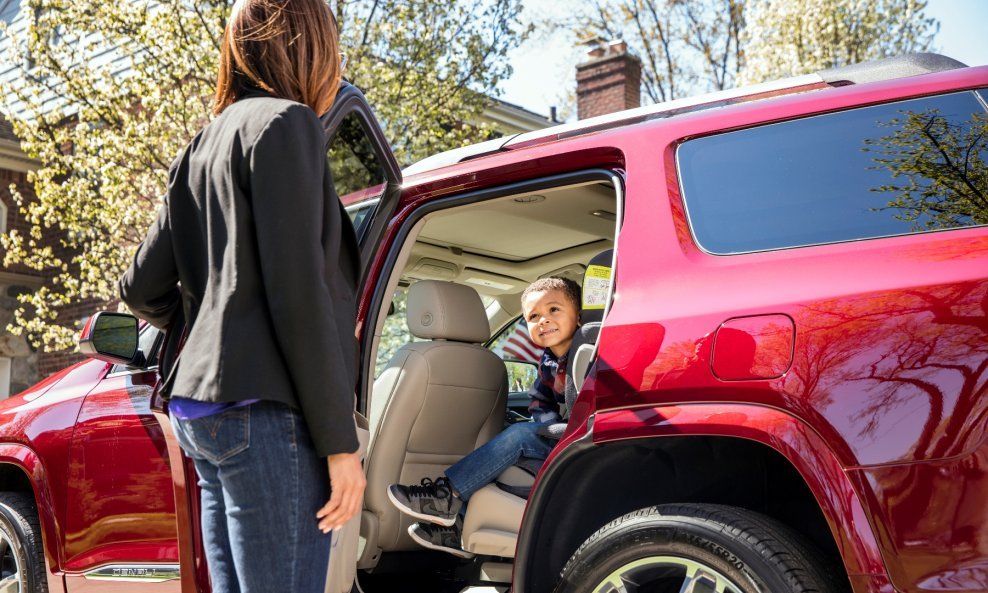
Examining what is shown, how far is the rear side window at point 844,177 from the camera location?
7.50 feet

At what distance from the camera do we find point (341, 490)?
187 cm

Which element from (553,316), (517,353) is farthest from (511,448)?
(517,353)

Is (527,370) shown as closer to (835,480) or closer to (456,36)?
(835,480)

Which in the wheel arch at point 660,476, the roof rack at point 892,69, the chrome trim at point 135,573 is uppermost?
the roof rack at point 892,69

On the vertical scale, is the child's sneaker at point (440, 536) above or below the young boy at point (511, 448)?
below

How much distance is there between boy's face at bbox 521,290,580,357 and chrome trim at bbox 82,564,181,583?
5.46ft

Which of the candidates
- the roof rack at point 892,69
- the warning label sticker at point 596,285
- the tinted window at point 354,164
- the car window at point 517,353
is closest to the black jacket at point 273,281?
the tinted window at point 354,164

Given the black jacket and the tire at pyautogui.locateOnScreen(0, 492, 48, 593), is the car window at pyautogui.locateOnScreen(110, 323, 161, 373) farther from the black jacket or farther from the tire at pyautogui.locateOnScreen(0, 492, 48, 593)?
the black jacket

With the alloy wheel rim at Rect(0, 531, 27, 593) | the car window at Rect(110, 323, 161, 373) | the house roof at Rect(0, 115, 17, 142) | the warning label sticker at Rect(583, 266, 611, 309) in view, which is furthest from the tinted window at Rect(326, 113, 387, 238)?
the house roof at Rect(0, 115, 17, 142)

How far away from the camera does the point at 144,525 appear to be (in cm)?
342

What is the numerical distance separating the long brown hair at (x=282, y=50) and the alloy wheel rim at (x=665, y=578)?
4.31ft

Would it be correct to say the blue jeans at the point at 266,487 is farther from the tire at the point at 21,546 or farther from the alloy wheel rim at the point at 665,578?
the tire at the point at 21,546

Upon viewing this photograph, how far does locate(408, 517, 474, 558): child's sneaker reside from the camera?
12.5ft

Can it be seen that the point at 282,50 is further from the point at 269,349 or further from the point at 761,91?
the point at 761,91
